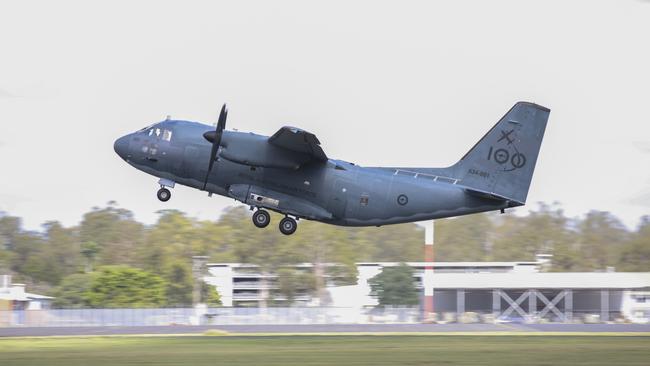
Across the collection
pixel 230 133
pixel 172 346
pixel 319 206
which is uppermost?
pixel 230 133

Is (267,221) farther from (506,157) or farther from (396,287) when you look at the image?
(396,287)

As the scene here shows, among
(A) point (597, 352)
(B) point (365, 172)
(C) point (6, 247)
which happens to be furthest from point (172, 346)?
(C) point (6, 247)

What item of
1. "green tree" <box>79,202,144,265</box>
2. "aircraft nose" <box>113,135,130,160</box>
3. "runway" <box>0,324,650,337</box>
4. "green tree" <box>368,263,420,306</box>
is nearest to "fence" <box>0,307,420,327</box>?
"runway" <box>0,324,650,337</box>

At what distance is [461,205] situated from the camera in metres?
40.0

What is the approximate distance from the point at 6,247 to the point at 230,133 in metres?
118

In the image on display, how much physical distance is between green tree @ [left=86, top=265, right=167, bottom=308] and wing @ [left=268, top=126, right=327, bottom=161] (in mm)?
55943

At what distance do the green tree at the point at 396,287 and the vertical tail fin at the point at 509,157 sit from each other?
64.2 meters

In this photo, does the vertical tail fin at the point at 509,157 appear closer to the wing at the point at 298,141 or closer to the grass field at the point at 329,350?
the wing at the point at 298,141

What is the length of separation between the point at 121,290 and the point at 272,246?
31.6m

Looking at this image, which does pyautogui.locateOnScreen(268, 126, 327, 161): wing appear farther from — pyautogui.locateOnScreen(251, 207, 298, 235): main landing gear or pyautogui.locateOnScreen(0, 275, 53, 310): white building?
pyautogui.locateOnScreen(0, 275, 53, 310): white building

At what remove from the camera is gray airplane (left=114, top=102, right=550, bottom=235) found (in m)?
39.0

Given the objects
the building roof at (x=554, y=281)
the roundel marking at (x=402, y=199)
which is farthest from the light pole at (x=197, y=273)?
the roundel marking at (x=402, y=199)

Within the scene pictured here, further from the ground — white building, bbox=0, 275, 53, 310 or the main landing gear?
the main landing gear

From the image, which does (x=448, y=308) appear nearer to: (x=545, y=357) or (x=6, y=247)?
(x=545, y=357)
